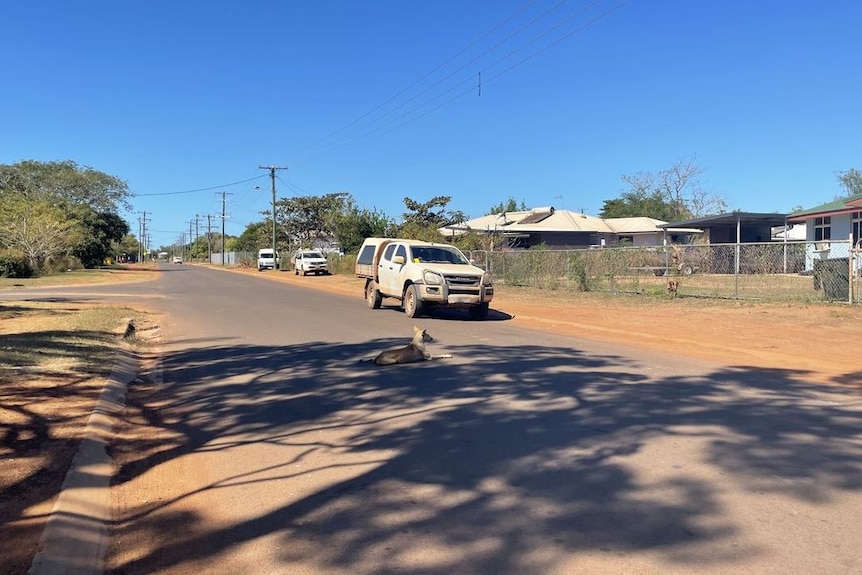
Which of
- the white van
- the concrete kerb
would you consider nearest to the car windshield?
the concrete kerb

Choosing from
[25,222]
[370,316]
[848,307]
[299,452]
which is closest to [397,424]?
[299,452]

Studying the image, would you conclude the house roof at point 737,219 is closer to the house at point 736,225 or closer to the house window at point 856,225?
the house at point 736,225

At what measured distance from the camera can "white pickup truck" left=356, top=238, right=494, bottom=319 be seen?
15898 mm

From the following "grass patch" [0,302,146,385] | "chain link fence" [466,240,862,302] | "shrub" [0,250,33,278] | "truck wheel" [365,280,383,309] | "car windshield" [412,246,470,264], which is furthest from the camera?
"shrub" [0,250,33,278]

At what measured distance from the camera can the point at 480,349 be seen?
1119 centimetres

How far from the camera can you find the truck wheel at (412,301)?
53.2ft

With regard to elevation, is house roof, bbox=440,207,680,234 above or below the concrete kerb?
above

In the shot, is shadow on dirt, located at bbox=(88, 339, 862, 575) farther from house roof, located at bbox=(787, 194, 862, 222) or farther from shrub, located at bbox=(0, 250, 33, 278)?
shrub, located at bbox=(0, 250, 33, 278)

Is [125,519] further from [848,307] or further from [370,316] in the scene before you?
[848,307]

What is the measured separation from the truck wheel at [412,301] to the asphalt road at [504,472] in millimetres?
6712

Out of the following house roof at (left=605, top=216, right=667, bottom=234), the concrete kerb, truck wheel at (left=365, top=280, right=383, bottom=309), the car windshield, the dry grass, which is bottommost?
the concrete kerb

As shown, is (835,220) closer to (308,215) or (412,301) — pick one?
(412,301)

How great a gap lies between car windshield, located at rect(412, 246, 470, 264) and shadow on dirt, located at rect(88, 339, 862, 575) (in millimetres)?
7737

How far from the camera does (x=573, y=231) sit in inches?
1892
